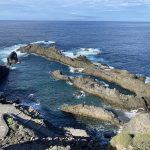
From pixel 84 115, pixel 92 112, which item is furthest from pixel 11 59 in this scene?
pixel 92 112

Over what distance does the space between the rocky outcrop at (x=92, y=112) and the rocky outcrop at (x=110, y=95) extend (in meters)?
7.97

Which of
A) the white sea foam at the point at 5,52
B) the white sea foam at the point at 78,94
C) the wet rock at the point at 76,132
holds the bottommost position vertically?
the white sea foam at the point at 78,94

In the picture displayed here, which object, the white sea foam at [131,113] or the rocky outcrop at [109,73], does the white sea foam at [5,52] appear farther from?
the white sea foam at [131,113]

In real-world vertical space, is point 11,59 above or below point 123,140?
below

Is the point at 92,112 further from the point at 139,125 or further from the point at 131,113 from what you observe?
the point at 139,125

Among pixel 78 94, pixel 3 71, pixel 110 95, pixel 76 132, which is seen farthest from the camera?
pixel 3 71

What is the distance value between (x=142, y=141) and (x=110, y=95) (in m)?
37.4

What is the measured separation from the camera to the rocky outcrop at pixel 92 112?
186 feet

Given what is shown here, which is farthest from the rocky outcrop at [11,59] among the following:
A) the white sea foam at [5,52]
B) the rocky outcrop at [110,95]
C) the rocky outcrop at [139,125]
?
the rocky outcrop at [139,125]

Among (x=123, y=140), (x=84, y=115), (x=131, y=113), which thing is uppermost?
(x=123, y=140)

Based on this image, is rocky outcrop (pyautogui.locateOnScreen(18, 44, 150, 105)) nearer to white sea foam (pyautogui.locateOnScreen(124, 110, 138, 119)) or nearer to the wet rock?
white sea foam (pyautogui.locateOnScreen(124, 110, 138, 119))

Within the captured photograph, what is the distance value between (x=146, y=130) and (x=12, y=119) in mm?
16019

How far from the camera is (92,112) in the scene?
58.6m

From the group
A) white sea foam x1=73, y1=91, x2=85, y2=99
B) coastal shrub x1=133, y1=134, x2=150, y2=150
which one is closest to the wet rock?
coastal shrub x1=133, y1=134, x2=150, y2=150
